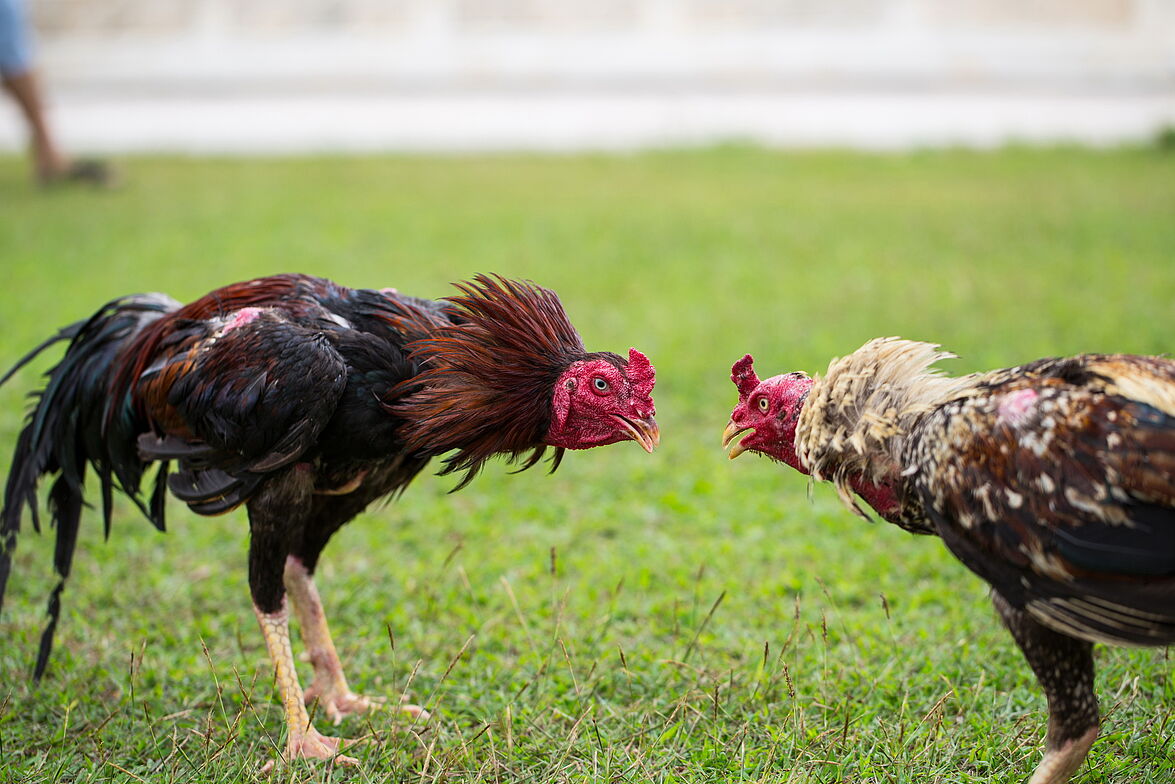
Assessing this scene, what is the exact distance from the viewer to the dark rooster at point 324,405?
10.4 feet

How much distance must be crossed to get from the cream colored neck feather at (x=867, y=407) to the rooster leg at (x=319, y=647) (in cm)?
164

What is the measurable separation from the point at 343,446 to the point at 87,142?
13.0m

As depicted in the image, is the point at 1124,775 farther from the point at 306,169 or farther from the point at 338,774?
the point at 306,169

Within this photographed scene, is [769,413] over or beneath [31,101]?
beneath

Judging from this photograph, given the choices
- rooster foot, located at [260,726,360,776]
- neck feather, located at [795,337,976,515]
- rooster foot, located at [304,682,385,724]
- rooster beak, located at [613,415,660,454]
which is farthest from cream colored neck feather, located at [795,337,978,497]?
rooster foot, located at [304,682,385,724]

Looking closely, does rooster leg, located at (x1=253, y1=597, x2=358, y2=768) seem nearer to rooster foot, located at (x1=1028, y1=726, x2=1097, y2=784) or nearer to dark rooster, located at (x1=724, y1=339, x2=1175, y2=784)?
dark rooster, located at (x1=724, y1=339, x2=1175, y2=784)

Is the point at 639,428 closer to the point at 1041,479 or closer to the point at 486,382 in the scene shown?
the point at 486,382

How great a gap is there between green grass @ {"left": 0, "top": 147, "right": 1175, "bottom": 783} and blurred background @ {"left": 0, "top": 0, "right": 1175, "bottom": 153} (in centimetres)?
460

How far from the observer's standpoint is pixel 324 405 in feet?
10.4

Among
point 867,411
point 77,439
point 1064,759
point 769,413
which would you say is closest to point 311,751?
point 77,439

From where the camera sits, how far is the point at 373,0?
61.5 feet

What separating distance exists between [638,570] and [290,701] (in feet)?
5.54

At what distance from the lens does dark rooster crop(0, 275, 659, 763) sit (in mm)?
3172

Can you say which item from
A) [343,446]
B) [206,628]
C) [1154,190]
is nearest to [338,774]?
[343,446]
